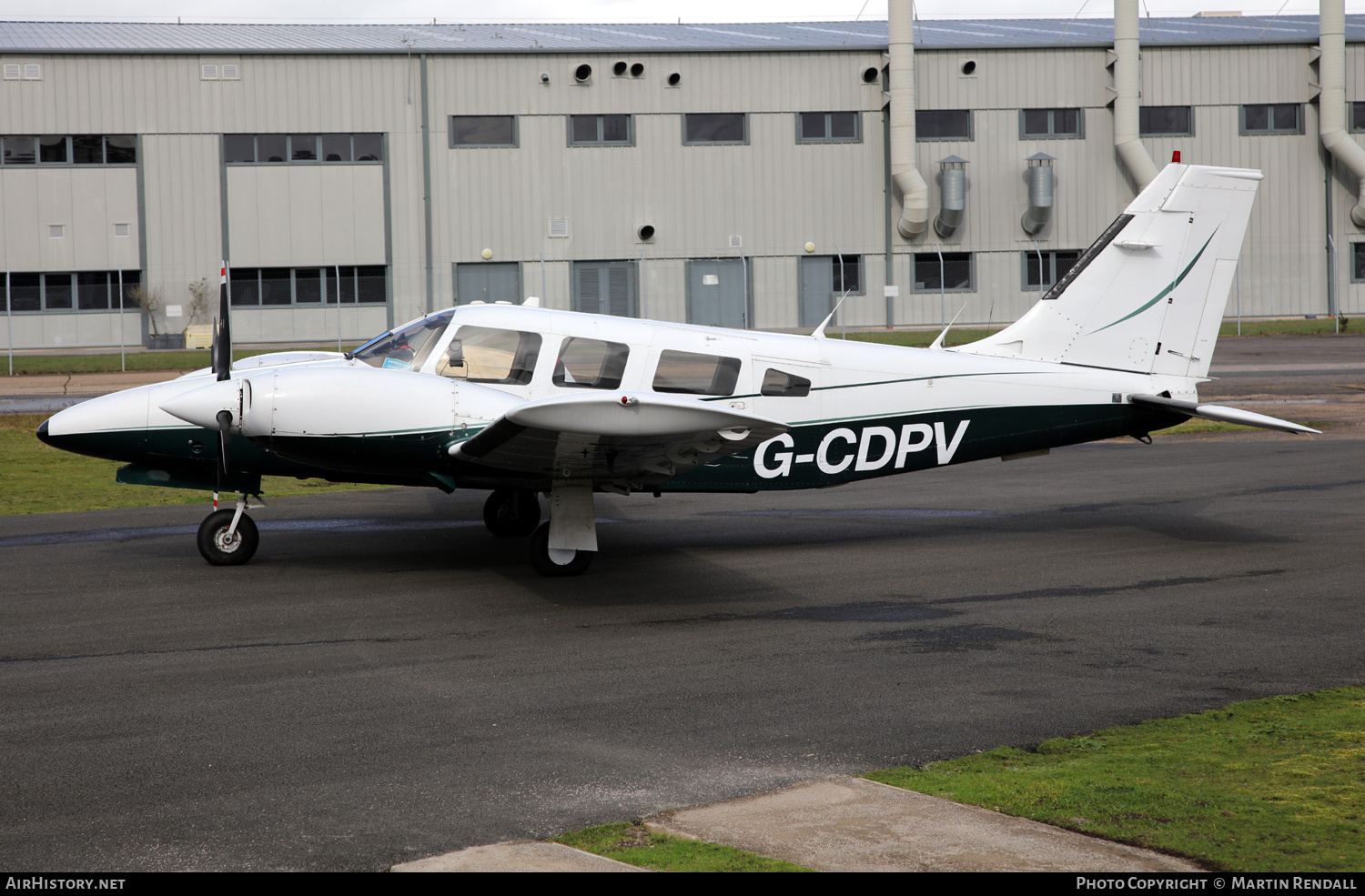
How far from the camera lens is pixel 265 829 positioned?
4.99 m

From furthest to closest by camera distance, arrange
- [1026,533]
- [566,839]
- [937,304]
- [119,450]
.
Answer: [937,304] < [1026,533] < [119,450] < [566,839]

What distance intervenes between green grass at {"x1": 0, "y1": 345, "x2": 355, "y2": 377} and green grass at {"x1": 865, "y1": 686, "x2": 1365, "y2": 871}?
26710 mm

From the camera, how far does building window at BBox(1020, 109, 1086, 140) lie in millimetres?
43781

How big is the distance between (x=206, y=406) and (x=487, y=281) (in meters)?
32.7

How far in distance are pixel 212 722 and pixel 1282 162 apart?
46.9m

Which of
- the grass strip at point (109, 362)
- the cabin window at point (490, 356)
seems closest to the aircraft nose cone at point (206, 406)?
the cabin window at point (490, 356)

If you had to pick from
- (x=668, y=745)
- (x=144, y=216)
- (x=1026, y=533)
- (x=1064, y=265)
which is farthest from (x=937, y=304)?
(x=668, y=745)

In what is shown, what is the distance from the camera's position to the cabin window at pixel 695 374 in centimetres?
1077

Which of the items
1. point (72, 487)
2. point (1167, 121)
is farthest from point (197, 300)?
point (1167, 121)

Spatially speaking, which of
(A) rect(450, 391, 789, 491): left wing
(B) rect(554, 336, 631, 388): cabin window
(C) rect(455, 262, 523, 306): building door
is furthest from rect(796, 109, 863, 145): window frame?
(A) rect(450, 391, 789, 491): left wing

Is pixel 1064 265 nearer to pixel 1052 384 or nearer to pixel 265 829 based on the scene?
pixel 1052 384

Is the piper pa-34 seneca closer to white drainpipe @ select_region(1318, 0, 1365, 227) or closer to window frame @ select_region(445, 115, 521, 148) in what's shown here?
window frame @ select_region(445, 115, 521, 148)

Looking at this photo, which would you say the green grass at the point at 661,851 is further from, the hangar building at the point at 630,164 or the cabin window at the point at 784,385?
the hangar building at the point at 630,164

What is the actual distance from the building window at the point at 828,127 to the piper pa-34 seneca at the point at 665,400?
104 ft
